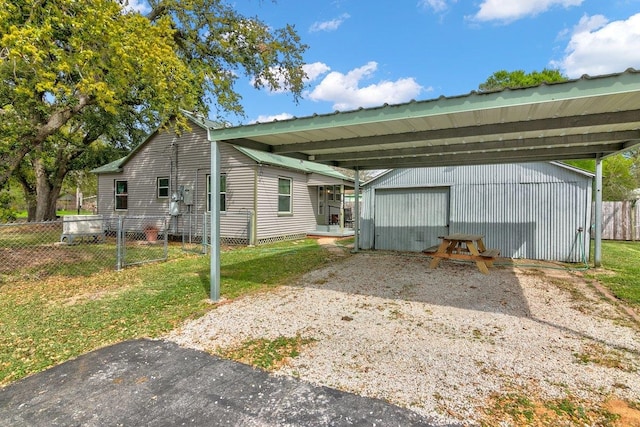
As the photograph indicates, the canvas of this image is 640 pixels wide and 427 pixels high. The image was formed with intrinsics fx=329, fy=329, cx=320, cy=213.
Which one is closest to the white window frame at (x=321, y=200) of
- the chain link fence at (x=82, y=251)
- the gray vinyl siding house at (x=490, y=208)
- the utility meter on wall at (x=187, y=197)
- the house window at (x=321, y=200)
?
the house window at (x=321, y=200)

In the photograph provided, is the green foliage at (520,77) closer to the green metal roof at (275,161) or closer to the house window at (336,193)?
the house window at (336,193)

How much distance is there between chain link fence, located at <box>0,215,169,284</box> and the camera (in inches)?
278

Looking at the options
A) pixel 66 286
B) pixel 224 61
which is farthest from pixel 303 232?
pixel 66 286

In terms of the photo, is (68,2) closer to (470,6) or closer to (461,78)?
(470,6)

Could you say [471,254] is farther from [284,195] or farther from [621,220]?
[621,220]

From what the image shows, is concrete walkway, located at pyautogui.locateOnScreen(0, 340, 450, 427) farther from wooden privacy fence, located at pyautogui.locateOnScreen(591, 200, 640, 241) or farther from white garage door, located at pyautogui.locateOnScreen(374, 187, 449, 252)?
wooden privacy fence, located at pyautogui.locateOnScreen(591, 200, 640, 241)

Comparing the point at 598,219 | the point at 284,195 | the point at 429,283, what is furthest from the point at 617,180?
the point at 429,283

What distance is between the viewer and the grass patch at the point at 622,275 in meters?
A: 5.34

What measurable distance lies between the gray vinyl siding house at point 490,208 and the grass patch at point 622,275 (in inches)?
30.6

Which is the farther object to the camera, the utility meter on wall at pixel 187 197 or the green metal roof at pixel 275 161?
the utility meter on wall at pixel 187 197

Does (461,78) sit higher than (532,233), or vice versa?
(461,78)

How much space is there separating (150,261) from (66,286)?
237 centimetres

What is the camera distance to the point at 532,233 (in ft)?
29.4

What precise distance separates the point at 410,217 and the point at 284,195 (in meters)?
5.12
